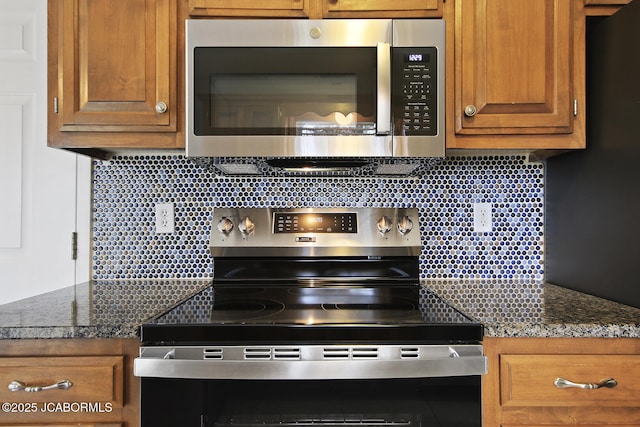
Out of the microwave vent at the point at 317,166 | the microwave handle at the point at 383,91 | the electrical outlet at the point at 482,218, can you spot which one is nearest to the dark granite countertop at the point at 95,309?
the microwave vent at the point at 317,166

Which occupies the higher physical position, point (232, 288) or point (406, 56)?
point (406, 56)

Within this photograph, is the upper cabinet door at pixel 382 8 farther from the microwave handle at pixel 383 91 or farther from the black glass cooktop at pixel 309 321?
the black glass cooktop at pixel 309 321

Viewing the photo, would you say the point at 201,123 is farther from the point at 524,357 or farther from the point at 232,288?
the point at 524,357

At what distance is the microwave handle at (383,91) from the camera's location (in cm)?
126

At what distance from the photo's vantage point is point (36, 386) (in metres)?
0.99

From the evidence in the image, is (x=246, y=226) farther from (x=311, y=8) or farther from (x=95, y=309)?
(x=311, y=8)

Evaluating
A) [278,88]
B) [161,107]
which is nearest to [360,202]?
[278,88]

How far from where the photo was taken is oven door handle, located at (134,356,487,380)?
96 centimetres

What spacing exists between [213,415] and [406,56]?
1.12 meters

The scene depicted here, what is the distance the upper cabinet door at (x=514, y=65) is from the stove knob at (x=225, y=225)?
0.85 m

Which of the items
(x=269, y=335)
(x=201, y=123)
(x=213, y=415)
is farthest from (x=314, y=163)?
(x=213, y=415)

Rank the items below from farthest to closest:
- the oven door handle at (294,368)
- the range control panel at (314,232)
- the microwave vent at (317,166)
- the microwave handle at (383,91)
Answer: the range control panel at (314,232) → the microwave vent at (317,166) → the microwave handle at (383,91) → the oven door handle at (294,368)

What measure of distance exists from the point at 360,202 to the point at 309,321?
70 cm

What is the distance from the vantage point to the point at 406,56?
4.25 feet
